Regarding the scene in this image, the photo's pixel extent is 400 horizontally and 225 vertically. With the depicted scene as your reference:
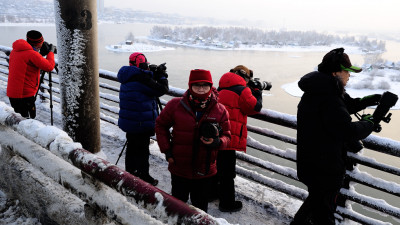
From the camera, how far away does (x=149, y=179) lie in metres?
3.35

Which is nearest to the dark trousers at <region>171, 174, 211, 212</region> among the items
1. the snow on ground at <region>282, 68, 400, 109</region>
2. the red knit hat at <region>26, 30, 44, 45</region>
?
the red knit hat at <region>26, 30, 44, 45</region>

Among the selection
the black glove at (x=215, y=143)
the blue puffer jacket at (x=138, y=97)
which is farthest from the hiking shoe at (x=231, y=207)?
the blue puffer jacket at (x=138, y=97)

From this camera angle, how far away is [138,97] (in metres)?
2.97

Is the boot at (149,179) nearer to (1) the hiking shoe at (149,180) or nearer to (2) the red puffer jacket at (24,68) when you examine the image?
(1) the hiking shoe at (149,180)

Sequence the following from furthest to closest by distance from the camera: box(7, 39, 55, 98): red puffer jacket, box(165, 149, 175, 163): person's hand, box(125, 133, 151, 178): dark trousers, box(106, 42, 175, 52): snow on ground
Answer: box(106, 42, 175, 52): snow on ground, box(7, 39, 55, 98): red puffer jacket, box(125, 133, 151, 178): dark trousers, box(165, 149, 175, 163): person's hand

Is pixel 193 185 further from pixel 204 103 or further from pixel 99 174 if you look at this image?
pixel 99 174

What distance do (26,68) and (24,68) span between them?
2 centimetres

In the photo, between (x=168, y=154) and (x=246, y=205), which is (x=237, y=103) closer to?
(x=168, y=154)

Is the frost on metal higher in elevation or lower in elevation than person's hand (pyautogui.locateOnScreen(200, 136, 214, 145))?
higher

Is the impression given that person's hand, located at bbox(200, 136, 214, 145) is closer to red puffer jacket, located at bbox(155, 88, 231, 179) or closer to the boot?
red puffer jacket, located at bbox(155, 88, 231, 179)

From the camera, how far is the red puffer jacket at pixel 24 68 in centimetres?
356

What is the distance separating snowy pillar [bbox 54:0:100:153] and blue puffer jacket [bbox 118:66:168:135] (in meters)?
0.28

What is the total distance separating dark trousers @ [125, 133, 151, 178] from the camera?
10.6 ft

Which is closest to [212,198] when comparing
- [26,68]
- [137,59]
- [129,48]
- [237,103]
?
[237,103]
